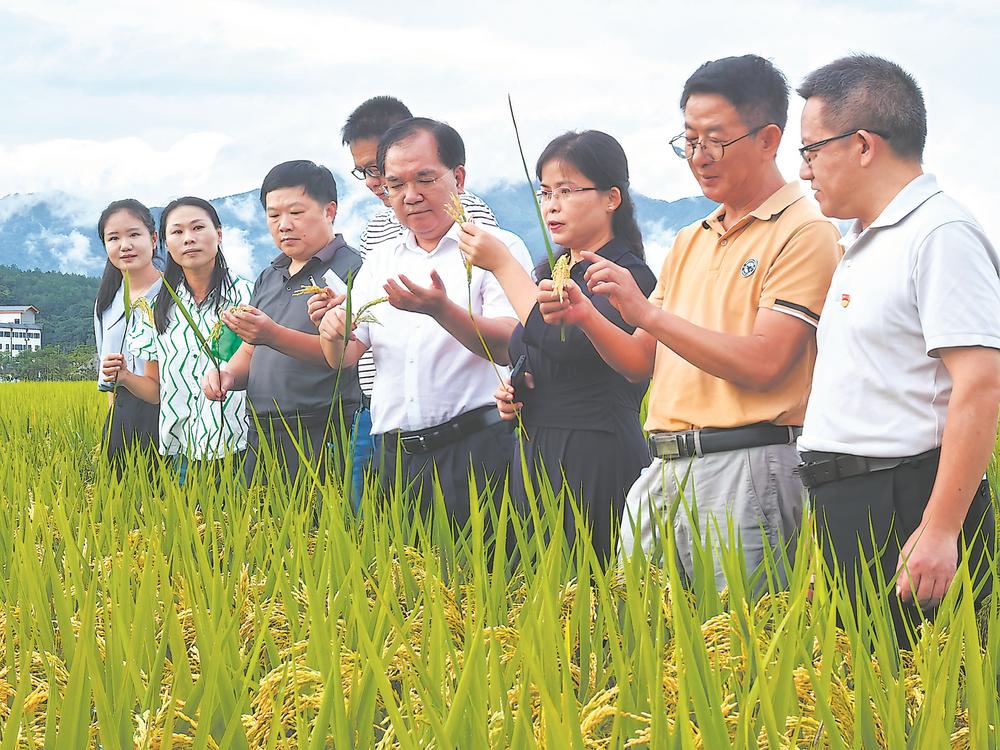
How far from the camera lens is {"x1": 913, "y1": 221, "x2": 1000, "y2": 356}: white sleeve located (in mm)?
1650

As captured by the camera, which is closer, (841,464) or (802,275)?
(841,464)

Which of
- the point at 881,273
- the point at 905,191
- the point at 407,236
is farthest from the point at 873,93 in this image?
the point at 407,236

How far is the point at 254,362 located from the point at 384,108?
919 mm

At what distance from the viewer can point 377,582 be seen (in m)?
1.94

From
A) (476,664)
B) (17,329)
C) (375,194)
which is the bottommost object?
(476,664)

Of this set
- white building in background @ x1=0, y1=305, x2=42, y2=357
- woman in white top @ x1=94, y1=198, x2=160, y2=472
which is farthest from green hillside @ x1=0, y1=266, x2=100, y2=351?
woman in white top @ x1=94, y1=198, x2=160, y2=472

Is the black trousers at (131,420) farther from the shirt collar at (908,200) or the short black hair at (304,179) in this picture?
the shirt collar at (908,200)

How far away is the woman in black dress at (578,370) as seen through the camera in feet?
7.64

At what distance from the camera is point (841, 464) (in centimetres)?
182

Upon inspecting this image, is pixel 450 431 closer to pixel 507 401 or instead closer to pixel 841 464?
pixel 507 401

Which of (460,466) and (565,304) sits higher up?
(565,304)

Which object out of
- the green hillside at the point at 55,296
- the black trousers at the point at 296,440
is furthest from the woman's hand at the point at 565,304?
the green hillside at the point at 55,296

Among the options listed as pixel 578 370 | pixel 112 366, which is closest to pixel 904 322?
pixel 578 370

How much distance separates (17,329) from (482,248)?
9301 centimetres
